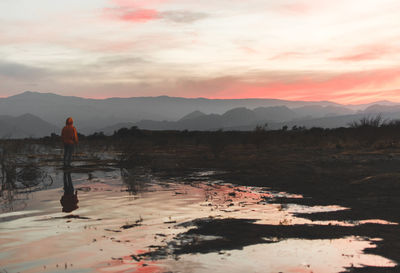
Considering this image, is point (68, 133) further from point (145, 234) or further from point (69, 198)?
point (145, 234)

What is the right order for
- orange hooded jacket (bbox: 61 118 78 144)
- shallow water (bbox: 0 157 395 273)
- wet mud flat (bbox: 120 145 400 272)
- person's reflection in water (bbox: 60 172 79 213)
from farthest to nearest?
orange hooded jacket (bbox: 61 118 78 144), person's reflection in water (bbox: 60 172 79 213), wet mud flat (bbox: 120 145 400 272), shallow water (bbox: 0 157 395 273)

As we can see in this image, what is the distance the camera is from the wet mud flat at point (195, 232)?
582cm

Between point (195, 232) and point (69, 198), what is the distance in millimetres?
5720

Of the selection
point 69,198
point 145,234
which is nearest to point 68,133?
point 69,198

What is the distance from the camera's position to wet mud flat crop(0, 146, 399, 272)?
5816 millimetres

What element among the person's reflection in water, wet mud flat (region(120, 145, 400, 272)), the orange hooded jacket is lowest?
wet mud flat (region(120, 145, 400, 272))

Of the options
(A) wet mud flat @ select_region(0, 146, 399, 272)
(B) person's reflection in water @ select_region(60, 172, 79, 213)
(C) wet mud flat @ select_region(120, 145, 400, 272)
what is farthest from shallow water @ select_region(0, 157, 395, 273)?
(C) wet mud flat @ select_region(120, 145, 400, 272)

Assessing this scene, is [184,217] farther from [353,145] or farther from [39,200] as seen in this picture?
[353,145]

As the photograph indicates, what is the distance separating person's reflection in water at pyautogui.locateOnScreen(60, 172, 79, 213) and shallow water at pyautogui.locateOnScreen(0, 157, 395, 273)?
0.20 metres

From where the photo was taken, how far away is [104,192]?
13047 millimetres

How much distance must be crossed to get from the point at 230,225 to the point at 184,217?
1.34 metres

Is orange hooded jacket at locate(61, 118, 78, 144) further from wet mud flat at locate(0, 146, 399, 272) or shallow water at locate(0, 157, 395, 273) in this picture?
wet mud flat at locate(0, 146, 399, 272)

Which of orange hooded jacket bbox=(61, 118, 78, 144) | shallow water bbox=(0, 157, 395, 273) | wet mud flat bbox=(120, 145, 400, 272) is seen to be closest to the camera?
shallow water bbox=(0, 157, 395, 273)

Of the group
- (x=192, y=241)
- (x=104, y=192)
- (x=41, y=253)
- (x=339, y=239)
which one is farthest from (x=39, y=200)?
(x=339, y=239)
